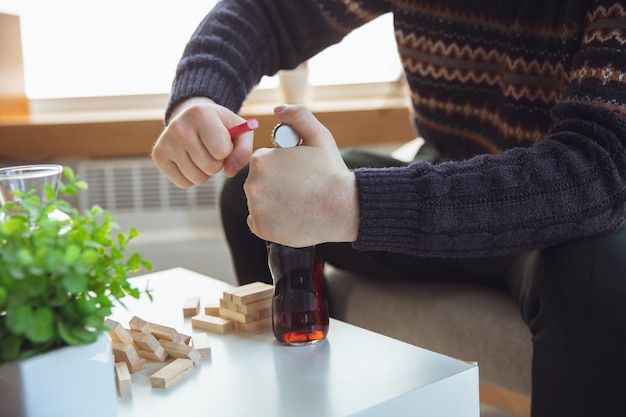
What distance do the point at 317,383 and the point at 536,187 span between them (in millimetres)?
324

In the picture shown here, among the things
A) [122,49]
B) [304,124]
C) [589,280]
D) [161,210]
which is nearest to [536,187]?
[589,280]

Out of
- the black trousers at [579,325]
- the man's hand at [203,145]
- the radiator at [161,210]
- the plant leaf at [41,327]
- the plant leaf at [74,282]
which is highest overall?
the man's hand at [203,145]

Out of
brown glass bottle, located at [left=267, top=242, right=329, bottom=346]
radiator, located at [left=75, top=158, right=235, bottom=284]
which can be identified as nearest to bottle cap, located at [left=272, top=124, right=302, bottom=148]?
brown glass bottle, located at [left=267, top=242, right=329, bottom=346]

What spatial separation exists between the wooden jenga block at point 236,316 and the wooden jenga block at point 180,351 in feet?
0.31

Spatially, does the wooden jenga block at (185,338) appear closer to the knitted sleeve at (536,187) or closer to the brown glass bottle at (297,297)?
the brown glass bottle at (297,297)

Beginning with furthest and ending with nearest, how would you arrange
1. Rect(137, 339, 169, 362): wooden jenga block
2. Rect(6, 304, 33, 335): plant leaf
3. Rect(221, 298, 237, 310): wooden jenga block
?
Rect(221, 298, 237, 310): wooden jenga block < Rect(137, 339, 169, 362): wooden jenga block < Rect(6, 304, 33, 335): plant leaf

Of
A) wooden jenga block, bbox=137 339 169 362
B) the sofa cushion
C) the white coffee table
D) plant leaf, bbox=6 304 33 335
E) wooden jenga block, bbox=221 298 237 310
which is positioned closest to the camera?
plant leaf, bbox=6 304 33 335

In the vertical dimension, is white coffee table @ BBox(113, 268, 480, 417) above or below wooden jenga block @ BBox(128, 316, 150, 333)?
below

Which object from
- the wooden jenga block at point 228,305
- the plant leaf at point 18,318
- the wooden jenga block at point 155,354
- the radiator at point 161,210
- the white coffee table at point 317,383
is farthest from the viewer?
the radiator at point 161,210

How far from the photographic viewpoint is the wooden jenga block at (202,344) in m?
0.77

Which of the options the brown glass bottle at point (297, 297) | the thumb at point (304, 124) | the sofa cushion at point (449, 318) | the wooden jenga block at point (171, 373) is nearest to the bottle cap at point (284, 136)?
the thumb at point (304, 124)

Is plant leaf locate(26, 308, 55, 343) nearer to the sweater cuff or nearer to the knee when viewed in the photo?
the sweater cuff

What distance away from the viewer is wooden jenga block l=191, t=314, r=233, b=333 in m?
0.85

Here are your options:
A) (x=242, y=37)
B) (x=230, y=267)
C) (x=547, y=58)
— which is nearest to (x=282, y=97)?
(x=230, y=267)
